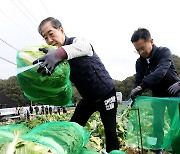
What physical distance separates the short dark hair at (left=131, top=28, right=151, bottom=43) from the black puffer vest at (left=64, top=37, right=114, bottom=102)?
893 mm

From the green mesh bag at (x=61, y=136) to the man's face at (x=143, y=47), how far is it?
2.13 m

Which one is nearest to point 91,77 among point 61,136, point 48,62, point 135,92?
point 135,92

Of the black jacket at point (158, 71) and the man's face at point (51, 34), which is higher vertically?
the man's face at point (51, 34)

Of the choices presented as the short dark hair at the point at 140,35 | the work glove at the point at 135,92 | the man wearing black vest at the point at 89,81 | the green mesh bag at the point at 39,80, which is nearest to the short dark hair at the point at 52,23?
the man wearing black vest at the point at 89,81

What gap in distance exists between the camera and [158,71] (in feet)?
12.5

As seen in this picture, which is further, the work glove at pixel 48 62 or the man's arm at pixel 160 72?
the man's arm at pixel 160 72

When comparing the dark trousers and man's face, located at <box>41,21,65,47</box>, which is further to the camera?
the dark trousers

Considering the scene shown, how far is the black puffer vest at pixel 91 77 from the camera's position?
289 cm

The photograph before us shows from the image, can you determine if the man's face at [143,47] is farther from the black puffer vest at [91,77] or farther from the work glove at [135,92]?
the black puffer vest at [91,77]

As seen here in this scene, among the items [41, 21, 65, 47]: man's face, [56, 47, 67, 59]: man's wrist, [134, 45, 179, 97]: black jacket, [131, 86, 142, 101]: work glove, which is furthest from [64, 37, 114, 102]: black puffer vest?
[134, 45, 179, 97]: black jacket

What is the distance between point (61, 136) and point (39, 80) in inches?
19.9

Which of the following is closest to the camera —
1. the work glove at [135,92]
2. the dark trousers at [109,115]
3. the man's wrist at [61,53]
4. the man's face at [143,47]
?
the man's wrist at [61,53]

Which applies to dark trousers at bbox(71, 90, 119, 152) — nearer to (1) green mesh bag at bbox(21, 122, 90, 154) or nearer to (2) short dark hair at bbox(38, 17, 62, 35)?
(2) short dark hair at bbox(38, 17, 62, 35)

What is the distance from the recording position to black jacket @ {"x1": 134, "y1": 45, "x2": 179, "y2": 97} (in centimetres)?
378
